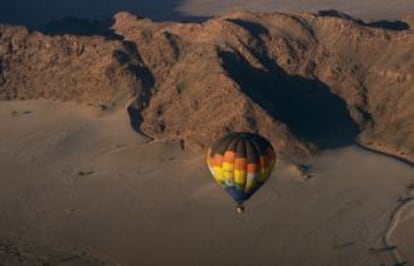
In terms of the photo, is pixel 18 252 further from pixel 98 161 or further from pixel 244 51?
pixel 244 51

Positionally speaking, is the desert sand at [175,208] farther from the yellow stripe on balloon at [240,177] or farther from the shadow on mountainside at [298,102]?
the yellow stripe on balloon at [240,177]

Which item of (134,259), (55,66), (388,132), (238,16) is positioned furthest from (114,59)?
(134,259)

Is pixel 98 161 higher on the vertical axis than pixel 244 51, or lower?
lower

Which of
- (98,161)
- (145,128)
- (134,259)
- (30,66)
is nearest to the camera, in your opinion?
(134,259)

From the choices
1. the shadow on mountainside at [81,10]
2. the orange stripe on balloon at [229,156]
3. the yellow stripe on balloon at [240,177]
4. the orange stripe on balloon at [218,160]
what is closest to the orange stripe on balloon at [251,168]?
the yellow stripe on balloon at [240,177]

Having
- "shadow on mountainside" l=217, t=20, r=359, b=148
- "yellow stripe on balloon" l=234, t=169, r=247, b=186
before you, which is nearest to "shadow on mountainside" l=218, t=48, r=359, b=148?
"shadow on mountainside" l=217, t=20, r=359, b=148

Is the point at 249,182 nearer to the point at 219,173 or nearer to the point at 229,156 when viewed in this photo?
the point at 219,173

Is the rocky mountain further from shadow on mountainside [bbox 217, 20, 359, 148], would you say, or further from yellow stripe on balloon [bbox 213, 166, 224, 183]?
yellow stripe on balloon [bbox 213, 166, 224, 183]
